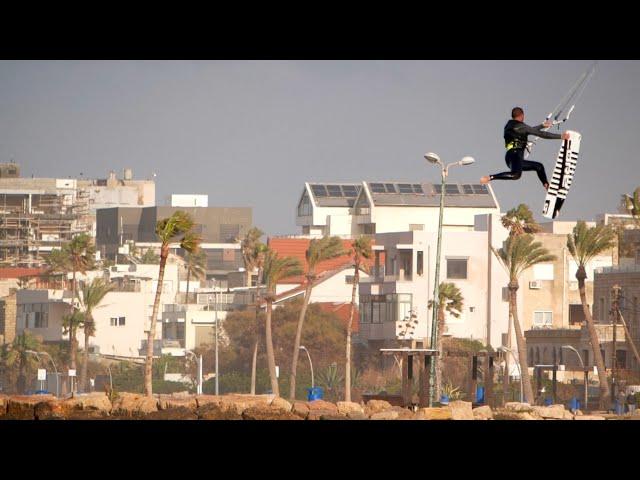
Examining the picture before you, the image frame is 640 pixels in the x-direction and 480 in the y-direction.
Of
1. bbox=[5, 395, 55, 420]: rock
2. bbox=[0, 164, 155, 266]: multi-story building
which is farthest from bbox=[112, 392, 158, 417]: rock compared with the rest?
bbox=[0, 164, 155, 266]: multi-story building

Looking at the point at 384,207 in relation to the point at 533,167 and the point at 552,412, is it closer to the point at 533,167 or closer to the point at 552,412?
the point at 552,412

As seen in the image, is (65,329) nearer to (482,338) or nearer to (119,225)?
(482,338)

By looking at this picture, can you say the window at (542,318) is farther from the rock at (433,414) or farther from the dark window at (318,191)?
the rock at (433,414)

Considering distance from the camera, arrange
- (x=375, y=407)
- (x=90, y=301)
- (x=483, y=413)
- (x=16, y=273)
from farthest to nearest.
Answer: (x=16, y=273)
(x=90, y=301)
(x=375, y=407)
(x=483, y=413)

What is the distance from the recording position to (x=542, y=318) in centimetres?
9750

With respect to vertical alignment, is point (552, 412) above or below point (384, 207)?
below

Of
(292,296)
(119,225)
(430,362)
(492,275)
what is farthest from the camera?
(119,225)

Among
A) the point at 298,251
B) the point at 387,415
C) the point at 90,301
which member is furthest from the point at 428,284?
the point at 387,415

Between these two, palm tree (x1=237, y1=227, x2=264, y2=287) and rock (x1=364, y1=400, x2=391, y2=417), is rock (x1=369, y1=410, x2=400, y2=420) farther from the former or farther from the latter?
palm tree (x1=237, y1=227, x2=264, y2=287)

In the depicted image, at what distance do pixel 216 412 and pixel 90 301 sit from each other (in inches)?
2587

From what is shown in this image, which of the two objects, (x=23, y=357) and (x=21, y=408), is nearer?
(x=21, y=408)
